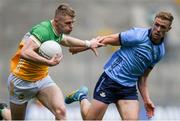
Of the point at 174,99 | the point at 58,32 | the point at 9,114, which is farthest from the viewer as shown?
the point at 174,99

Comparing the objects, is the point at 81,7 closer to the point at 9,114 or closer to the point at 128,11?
the point at 128,11

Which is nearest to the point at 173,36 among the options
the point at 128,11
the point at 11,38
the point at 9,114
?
the point at 128,11

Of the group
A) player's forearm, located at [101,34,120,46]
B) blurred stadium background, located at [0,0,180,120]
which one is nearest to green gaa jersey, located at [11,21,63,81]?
player's forearm, located at [101,34,120,46]

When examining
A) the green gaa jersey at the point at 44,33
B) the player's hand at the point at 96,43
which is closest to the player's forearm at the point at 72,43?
the player's hand at the point at 96,43

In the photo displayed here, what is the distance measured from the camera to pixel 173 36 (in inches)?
755

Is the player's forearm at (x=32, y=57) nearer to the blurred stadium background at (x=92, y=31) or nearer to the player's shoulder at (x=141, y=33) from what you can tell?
the player's shoulder at (x=141, y=33)

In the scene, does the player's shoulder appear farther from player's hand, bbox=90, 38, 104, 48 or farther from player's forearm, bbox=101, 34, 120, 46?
player's hand, bbox=90, 38, 104, 48

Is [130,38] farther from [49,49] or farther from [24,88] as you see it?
[24,88]

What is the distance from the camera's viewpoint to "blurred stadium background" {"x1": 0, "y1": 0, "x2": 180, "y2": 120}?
1831cm

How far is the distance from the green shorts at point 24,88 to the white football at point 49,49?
551mm

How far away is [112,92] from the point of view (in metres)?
10.2

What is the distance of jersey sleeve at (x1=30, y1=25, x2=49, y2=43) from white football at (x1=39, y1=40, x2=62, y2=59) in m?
0.09

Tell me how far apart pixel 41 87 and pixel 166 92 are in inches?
347

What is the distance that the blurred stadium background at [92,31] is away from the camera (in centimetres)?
1831
